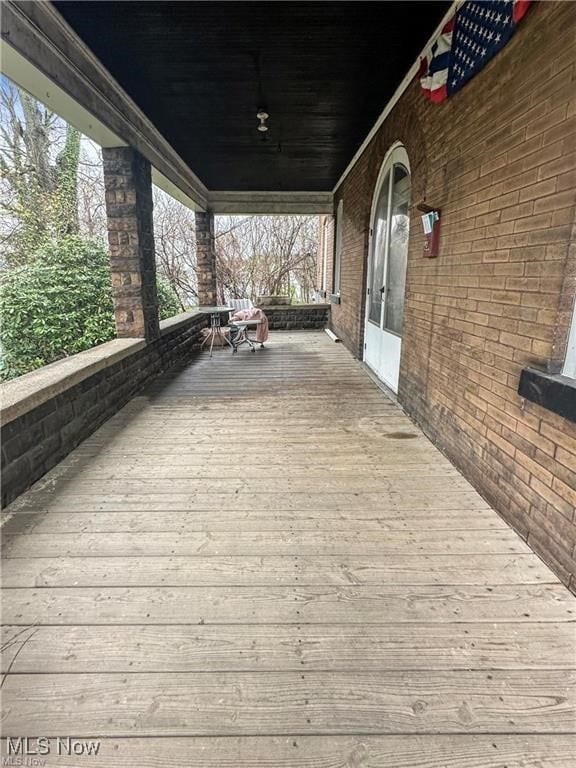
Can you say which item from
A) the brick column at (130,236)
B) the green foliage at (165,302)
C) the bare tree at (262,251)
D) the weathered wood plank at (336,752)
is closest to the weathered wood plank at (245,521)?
the weathered wood plank at (336,752)

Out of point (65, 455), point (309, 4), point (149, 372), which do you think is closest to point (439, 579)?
point (65, 455)

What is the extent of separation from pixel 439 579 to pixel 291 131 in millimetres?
5106

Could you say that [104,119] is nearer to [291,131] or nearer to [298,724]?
[291,131]

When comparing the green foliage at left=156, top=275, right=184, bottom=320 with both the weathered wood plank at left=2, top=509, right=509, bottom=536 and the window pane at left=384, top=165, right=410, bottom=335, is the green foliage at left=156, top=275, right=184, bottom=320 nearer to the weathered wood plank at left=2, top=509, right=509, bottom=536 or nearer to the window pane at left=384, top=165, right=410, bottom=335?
the window pane at left=384, top=165, right=410, bottom=335

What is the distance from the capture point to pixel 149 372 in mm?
4609

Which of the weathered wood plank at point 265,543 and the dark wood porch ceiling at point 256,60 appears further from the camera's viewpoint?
the dark wood porch ceiling at point 256,60

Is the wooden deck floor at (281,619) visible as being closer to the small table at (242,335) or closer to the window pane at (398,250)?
the window pane at (398,250)

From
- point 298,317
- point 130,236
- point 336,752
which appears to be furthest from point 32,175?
point 336,752

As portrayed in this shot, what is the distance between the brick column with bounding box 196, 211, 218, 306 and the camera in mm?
8250

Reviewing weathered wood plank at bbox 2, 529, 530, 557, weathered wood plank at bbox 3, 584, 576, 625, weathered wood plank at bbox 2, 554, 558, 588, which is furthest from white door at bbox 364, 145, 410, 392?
weathered wood plank at bbox 3, 584, 576, 625

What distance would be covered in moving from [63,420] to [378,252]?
4.05 meters

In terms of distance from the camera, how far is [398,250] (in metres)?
4.07

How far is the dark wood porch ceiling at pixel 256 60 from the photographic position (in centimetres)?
254

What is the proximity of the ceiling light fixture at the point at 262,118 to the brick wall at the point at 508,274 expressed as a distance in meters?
1.74
